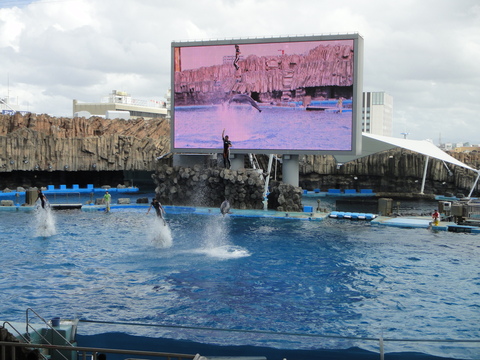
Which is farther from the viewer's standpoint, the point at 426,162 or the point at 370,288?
the point at 426,162

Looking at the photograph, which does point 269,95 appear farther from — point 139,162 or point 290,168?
point 139,162

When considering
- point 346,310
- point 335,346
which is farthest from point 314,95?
point 335,346

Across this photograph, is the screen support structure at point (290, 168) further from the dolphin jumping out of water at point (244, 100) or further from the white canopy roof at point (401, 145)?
the white canopy roof at point (401, 145)

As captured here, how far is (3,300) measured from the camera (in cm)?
1253

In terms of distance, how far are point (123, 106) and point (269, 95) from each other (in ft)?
251

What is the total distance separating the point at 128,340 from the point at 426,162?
40.0 meters

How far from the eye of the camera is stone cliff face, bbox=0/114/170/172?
46594 mm

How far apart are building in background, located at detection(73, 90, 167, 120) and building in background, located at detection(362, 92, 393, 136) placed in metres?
60.3

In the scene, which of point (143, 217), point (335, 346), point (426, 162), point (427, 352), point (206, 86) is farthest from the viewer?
point (426, 162)

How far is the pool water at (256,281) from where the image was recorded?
1082 centimetres

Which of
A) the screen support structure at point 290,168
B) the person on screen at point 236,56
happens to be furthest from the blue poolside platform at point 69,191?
the person on screen at point 236,56

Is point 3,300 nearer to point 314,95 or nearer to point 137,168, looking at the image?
point 314,95

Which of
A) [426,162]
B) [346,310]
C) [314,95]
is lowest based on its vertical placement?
[346,310]

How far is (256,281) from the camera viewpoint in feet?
48.3
